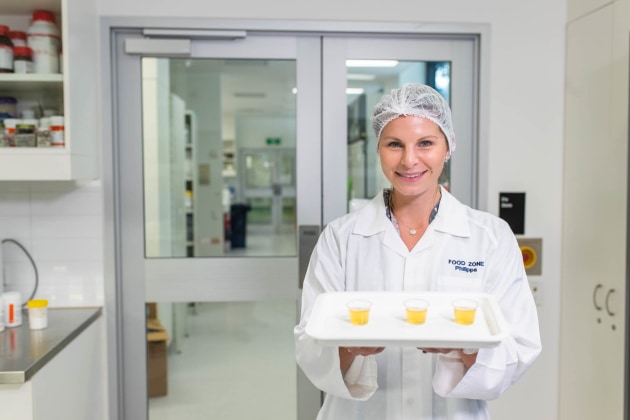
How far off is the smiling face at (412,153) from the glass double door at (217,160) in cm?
92

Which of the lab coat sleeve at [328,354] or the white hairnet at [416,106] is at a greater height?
the white hairnet at [416,106]

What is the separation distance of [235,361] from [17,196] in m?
1.18

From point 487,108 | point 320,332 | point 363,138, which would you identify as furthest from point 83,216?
point 487,108

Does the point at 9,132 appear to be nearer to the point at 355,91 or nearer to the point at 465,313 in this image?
the point at 355,91

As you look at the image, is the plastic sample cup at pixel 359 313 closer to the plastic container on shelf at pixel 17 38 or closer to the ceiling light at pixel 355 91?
the ceiling light at pixel 355 91

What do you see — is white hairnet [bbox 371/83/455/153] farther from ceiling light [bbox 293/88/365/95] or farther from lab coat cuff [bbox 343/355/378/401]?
ceiling light [bbox 293/88/365/95]

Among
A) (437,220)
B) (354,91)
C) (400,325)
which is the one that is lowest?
(400,325)

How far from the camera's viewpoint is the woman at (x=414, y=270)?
142 centimetres

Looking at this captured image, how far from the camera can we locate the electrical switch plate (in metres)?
2.41

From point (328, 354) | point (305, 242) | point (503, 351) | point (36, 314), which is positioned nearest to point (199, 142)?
point (305, 242)

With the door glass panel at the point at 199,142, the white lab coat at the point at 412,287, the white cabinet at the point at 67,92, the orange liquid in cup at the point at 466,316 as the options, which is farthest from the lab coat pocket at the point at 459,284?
the white cabinet at the point at 67,92

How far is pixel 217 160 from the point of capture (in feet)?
8.46

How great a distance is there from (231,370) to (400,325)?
1493 millimetres

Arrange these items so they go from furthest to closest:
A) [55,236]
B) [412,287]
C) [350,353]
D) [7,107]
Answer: [55,236] → [7,107] → [412,287] → [350,353]
